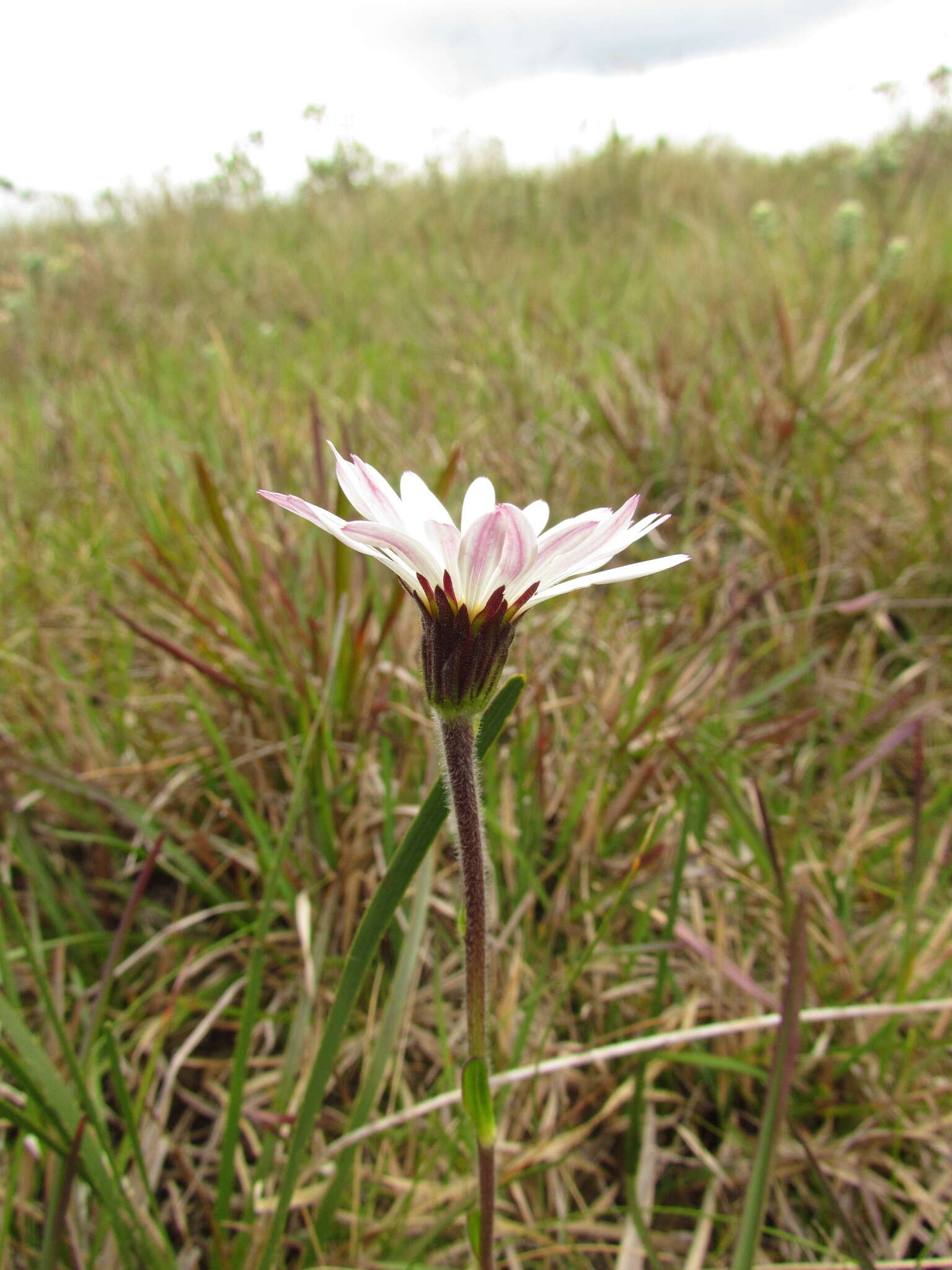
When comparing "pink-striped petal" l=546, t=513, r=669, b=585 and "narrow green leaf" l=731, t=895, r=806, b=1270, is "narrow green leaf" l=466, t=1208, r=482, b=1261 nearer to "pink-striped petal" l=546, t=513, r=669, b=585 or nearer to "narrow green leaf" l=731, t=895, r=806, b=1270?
"narrow green leaf" l=731, t=895, r=806, b=1270

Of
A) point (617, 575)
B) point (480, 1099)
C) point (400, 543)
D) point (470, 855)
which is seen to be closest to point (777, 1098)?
point (480, 1099)

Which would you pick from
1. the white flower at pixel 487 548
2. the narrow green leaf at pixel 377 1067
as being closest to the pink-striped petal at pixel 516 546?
the white flower at pixel 487 548

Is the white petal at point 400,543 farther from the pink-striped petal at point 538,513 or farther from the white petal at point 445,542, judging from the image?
the pink-striped petal at point 538,513

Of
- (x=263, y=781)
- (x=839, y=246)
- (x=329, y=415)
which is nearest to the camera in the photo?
(x=263, y=781)

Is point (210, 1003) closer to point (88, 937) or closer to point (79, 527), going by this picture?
point (88, 937)

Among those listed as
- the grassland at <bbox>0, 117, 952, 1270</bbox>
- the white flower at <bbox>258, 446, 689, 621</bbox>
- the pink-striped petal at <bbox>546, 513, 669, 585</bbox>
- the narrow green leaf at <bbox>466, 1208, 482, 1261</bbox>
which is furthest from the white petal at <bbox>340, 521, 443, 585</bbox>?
the narrow green leaf at <bbox>466, 1208, 482, 1261</bbox>

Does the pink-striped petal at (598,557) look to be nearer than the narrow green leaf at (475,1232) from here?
Yes

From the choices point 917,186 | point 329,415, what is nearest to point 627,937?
point 329,415
